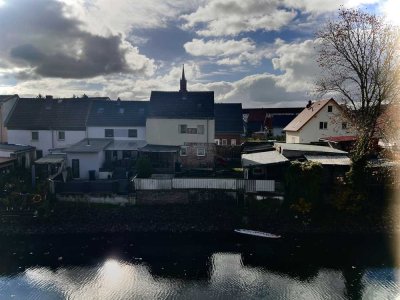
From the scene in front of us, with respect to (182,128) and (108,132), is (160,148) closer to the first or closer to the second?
(182,128)

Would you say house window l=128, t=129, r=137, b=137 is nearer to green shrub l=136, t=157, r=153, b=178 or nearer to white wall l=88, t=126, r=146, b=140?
white wall l=88, t=126, r=146, b=140

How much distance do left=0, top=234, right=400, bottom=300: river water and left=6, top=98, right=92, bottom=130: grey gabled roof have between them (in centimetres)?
1616

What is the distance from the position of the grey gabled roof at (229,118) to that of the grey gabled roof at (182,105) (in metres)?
11.9

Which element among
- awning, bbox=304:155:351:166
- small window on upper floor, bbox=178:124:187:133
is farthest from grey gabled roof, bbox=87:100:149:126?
awning, bbox=304:155:351:166

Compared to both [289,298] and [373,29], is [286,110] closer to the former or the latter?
[373,29]

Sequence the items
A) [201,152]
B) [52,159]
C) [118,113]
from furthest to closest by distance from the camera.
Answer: [118,113] → [201,152] → [52,159]

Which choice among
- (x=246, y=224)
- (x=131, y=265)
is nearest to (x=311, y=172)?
(x=246, y=224)

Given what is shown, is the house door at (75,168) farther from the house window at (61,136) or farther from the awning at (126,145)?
the house window at (61,136)

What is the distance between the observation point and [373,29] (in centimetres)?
2823

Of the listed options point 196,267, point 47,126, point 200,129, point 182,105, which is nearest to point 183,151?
point 200,129

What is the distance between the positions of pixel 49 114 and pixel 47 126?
6.20ft

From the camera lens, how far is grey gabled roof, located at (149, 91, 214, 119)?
118ft

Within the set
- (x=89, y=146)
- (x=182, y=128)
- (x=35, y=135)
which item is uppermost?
(x=182, y=128)

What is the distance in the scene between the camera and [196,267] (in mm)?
21844
